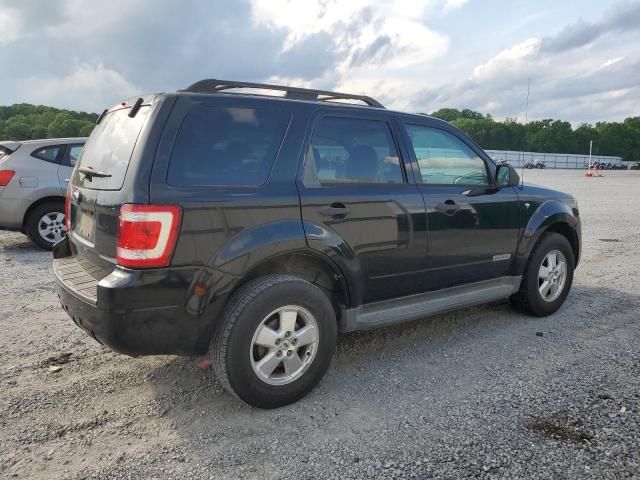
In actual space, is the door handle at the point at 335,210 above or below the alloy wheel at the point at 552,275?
above

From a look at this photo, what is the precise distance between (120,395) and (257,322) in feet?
3.71

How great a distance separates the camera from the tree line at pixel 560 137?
12044 cm

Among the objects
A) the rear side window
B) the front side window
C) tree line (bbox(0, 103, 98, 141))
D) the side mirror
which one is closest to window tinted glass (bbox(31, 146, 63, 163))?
the front side window

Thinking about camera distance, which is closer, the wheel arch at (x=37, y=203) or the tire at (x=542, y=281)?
the tire at (x=542, y=281)

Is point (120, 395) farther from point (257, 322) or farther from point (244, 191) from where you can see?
point (244, 191)

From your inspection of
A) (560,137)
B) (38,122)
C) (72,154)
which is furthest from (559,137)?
(72,154)

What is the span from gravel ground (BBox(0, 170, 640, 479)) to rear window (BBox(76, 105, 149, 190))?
54.1 inches

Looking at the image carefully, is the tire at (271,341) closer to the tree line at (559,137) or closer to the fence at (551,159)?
the fence at (551,159)

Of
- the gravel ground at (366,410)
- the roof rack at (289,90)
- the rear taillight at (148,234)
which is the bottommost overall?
the gravel ground at (366,410)

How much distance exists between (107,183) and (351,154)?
5.21 feet

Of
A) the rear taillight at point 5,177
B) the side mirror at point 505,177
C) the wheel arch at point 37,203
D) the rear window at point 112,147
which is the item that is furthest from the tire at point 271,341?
the rear taillight at point 5,177

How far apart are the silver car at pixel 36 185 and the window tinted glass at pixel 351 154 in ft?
19.3

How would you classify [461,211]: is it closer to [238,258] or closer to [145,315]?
[238,258]

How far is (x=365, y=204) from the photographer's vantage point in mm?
3416
